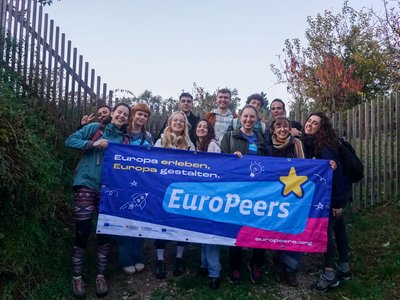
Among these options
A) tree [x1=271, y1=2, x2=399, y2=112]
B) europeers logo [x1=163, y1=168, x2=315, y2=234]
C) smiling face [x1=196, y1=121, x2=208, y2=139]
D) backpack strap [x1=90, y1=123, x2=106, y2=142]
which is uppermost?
tree [x1=271, y1=2, x2=399, y2=112]

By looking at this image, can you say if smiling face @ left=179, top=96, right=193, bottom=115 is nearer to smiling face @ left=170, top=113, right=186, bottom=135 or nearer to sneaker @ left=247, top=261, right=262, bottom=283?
smiling face @ left=170, top=113, right=186, bottom=135

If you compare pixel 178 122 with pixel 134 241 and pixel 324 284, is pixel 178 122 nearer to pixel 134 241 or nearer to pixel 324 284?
pixel 134 241

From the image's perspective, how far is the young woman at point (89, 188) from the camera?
14.2 feet

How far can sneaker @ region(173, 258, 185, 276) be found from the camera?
4.73m

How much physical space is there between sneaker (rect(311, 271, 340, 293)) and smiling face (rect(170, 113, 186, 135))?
8.12ft

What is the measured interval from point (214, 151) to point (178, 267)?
1537 millimetres

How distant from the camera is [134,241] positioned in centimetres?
490

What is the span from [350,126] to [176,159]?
4146 millimetres

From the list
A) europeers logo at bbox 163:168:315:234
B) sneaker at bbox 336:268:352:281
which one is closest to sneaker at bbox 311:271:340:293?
sneaker at bbox 336:268:352:281

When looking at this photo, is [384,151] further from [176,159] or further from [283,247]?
[176,159]

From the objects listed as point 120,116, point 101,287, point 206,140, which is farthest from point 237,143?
point 101,287

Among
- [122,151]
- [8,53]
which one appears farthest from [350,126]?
[8,53]

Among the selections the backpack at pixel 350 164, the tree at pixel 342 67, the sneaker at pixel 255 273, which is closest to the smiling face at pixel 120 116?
the sneaker at pixel 255 273

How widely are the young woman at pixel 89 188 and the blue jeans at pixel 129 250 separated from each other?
33 cm
